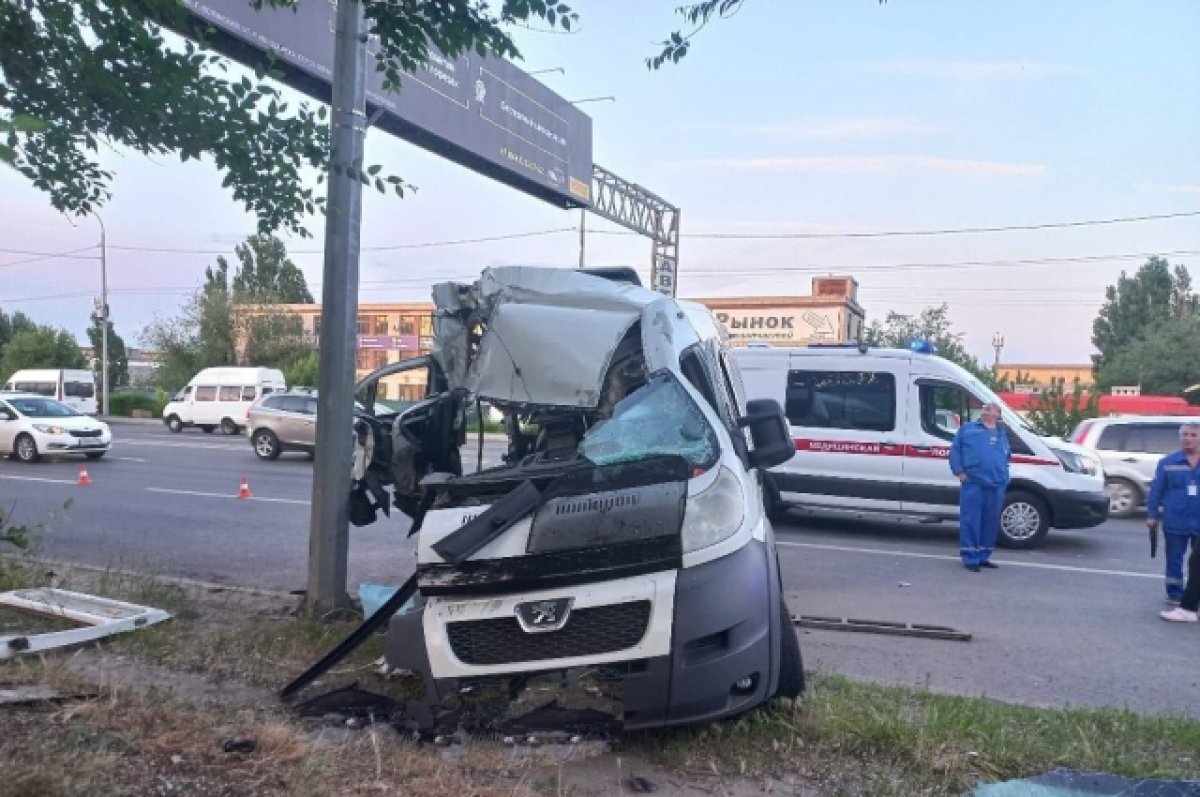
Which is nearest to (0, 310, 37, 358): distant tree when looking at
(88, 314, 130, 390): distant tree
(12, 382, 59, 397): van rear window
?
(88, 314, 130, 390): distant tree

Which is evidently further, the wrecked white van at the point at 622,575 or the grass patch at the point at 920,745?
the grass patch at the point at 920,745

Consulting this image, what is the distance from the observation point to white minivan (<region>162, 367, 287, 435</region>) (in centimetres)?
3369

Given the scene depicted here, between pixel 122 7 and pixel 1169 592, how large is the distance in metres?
8.57

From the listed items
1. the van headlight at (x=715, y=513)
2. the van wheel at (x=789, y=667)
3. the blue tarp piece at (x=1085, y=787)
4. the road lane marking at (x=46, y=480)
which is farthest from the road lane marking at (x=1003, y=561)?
the road lane marking at (x=46, y=480)

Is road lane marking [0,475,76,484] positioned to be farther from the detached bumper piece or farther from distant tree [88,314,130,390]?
distant tree [88,314,130,390]

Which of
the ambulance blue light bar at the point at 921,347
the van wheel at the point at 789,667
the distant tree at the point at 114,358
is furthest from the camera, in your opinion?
the distant tree at the point at 114,358

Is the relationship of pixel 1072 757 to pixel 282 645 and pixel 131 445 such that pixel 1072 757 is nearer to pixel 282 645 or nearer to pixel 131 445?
pixel 282 645

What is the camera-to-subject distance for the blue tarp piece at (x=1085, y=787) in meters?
3.92

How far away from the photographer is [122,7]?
4.73 m

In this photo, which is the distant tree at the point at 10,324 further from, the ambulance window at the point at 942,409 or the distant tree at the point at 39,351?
the ambulance window at the point at 942,409

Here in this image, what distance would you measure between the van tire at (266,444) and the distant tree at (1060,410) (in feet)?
54.4

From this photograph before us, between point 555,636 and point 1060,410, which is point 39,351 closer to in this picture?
point 1060,410

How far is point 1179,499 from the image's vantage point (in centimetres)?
798

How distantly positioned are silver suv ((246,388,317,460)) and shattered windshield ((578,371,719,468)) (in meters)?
18.4
